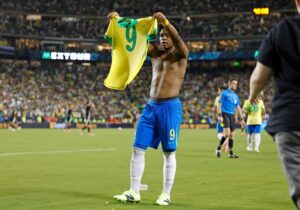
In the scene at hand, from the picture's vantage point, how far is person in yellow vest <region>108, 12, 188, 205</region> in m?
10.1

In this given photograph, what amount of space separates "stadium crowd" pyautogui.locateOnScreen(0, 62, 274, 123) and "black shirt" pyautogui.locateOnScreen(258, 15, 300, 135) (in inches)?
2224

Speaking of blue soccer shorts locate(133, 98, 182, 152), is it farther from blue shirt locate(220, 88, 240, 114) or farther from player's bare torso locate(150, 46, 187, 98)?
blue shirt locate(220, 88, 240, 114)

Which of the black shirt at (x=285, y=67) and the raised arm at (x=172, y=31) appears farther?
the raised arm at (x=172, y=31)

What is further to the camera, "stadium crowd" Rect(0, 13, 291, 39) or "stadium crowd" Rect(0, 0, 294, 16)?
"stadium crowd" Rect(0, 0, 294, 16)

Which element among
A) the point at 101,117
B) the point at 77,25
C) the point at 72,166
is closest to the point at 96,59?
the point at 77,25

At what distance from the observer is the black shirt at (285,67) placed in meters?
5.18

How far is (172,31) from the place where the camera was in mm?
9812

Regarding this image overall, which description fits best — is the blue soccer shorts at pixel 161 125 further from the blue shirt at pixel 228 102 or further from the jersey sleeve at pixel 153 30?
the blue shirt at pixel 228 102

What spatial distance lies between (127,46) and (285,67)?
5943 millimetres

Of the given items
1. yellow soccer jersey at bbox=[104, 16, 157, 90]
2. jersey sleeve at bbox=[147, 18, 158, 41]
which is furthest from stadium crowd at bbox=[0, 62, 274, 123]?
jersey sleeve at bbox=[147, 18, 158, 41]

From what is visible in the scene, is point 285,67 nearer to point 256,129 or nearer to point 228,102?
point 228,102

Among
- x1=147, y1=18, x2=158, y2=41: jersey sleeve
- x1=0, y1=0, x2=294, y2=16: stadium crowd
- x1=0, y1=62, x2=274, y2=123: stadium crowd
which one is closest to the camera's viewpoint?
x1=147, y1=18, x2=158, y2=41: jersey sleeve

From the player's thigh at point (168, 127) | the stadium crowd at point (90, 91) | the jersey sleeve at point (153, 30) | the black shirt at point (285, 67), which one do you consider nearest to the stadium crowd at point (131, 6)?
the stadium crowd at point (90, 91)

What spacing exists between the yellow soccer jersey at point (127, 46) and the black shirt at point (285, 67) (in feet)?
17.4
